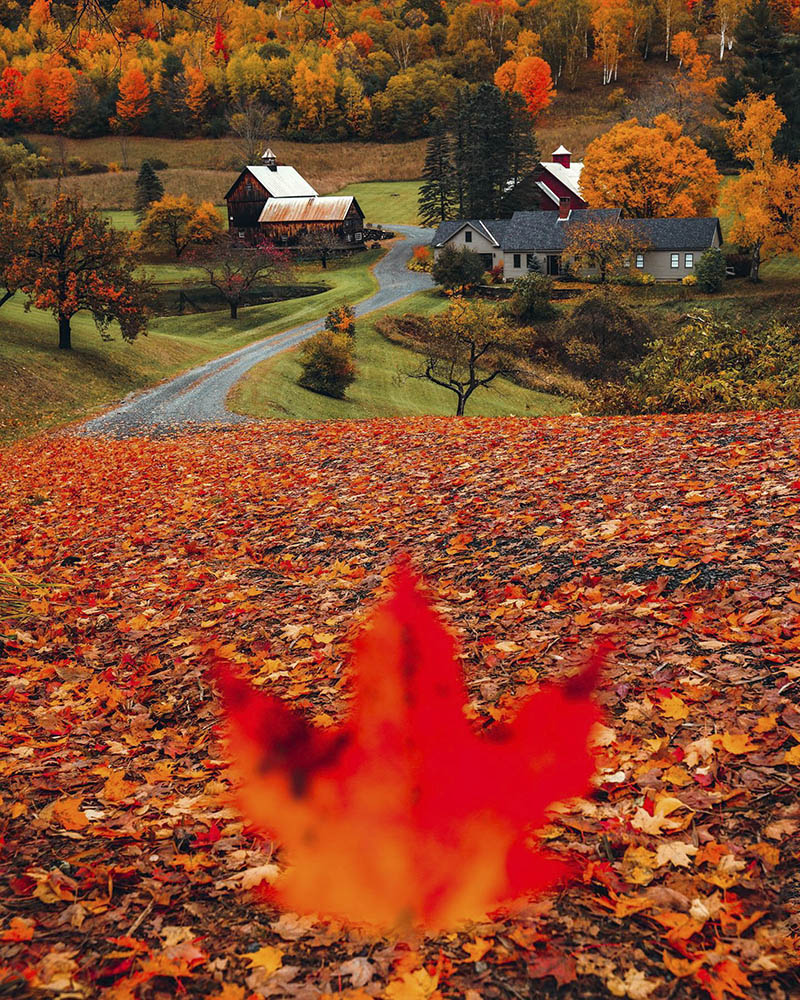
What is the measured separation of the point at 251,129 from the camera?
96438mm

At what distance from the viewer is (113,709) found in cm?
514

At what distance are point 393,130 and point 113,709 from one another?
116535 millimetres

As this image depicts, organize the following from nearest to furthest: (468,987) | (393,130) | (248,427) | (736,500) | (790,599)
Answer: (468,987) → (790,599) → (736,500) → (248,427) → (393,130)

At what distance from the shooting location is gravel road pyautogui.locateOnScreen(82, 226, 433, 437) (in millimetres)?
23562

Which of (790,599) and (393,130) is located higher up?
(393,130)

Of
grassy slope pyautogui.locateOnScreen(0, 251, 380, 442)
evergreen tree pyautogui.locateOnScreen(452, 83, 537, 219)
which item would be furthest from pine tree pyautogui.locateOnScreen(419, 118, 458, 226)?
grassy slope pyautogui.locateOnScreen(0, 251, 380, 442)

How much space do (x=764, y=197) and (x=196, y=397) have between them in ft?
133

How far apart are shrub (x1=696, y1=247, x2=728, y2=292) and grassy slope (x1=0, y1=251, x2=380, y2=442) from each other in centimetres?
2605

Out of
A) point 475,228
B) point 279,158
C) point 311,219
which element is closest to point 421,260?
point 475,228

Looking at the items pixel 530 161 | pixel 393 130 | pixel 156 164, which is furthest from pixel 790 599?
pixel 393 130

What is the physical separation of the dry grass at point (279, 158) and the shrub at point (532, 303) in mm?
51667

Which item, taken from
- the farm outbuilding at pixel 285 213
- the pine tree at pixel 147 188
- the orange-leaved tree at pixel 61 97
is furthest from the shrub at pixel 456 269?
the orange-leaved tree at pixel 61 97

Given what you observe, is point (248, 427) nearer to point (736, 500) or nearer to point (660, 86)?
point (736, 500)

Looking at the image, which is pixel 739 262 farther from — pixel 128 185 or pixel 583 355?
pixel 128 185
